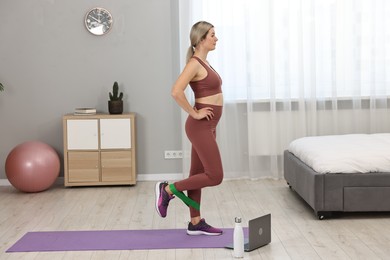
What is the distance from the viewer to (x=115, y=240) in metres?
4.89

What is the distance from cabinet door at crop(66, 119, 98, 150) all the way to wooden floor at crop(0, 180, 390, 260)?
0.44 meters

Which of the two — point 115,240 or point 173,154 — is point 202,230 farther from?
point 173,154

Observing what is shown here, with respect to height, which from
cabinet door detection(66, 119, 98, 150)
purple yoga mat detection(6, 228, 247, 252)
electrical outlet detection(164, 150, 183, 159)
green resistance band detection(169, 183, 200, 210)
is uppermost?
cabinet door detection(66, 119, 98, 150)

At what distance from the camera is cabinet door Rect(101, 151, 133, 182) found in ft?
22.7

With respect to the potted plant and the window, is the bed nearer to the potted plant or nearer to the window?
the window

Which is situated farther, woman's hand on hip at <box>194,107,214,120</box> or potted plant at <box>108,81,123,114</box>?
potted plant at <box>108,81,123,114</box>

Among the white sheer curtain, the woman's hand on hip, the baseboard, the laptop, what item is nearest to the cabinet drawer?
the baseboard

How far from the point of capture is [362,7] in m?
7.20

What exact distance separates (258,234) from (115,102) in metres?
2.80

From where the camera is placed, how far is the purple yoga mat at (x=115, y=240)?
4707 millimetres

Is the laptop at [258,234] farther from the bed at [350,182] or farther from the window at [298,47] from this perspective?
the window at [298,47]

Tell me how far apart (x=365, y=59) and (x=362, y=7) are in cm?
51

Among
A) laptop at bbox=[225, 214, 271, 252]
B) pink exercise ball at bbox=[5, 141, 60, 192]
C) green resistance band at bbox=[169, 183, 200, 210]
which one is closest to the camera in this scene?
laptop at bbox=[225, 214, 271, 252]

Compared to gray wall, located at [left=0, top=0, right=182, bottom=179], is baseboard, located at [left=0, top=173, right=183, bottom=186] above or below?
below
